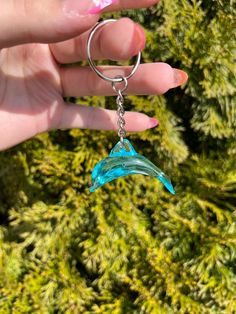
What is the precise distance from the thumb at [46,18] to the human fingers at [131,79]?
324 mm

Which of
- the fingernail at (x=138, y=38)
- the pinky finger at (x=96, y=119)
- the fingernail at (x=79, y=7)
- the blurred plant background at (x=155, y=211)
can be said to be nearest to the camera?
the fingernail at (x=79, y=7)

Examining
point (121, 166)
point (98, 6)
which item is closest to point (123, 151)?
point (121, 166)

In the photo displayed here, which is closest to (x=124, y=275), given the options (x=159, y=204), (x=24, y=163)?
(x=159, y=204)

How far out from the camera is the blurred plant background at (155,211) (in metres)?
1.72

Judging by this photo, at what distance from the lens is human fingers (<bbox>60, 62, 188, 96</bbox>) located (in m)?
1.20

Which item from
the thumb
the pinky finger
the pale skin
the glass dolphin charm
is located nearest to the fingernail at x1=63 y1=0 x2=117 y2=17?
the thumb

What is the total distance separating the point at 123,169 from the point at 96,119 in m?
0.47

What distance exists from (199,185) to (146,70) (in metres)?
0.78

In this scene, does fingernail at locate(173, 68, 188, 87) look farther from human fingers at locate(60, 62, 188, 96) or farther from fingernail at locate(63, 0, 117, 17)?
fingernail at locate(63, 0, 117, 17)

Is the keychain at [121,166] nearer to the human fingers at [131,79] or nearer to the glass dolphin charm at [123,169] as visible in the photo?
the glass dolphin charm at [123,169]

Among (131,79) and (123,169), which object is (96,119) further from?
(123,169)

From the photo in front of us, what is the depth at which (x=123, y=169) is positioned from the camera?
0.98 meters

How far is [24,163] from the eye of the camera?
6.52 feet

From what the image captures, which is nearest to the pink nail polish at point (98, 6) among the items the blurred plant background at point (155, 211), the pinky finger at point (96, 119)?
the pinky finger at point (96, 119)
